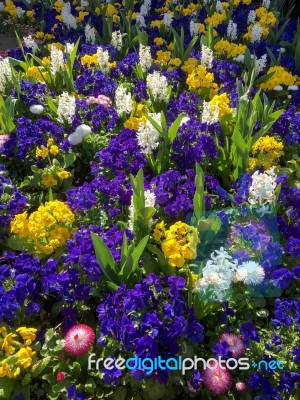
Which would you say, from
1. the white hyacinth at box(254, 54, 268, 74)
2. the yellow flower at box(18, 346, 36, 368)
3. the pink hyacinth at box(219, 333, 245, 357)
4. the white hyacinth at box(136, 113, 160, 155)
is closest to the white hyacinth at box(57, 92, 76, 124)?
the white hyacinth at box(136, 113, 160, 155)

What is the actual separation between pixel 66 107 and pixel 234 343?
91.4 inches

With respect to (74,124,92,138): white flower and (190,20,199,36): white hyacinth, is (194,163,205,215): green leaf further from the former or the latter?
(190,20,199,36): white hyacinth

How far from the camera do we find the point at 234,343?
2.33m

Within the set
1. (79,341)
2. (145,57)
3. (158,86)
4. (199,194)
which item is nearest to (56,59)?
(145,57)

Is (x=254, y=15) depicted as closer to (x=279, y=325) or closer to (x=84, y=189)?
(x=84, y=189)

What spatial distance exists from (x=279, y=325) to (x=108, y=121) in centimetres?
235

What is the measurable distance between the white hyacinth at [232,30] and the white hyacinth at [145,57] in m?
1.40

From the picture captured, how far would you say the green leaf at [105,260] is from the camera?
7.75 ft

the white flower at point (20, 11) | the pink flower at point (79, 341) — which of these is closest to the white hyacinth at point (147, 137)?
the pink flower at point (79, 341)

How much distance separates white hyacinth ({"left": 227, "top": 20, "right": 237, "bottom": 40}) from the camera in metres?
5.38

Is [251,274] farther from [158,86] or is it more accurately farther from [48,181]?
[158,86]

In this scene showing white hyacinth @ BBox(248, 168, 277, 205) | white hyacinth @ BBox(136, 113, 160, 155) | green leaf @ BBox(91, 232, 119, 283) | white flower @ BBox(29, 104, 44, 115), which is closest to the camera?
green leaf @ BBox(91, 232, 119, 283)

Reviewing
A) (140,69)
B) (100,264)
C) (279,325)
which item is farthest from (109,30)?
(279,325)

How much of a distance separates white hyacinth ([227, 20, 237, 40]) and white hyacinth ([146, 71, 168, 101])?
6.24 feet
